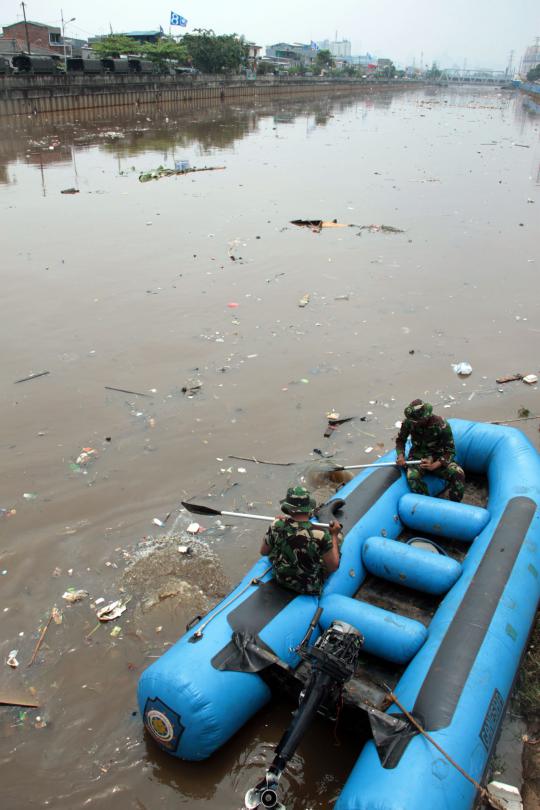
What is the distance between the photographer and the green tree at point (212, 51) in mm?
55594

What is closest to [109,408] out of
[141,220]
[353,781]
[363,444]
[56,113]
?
[363,444]

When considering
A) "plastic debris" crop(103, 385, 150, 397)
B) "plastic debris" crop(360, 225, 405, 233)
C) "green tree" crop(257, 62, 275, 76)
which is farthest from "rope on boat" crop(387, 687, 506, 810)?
"green tree" crop(257, 62, 275, 76)

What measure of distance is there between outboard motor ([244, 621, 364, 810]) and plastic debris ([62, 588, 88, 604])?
1.89m

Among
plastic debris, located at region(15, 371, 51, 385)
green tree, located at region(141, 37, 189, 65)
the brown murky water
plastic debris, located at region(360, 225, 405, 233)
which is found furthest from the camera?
green tree, located at region(141, 37, 189, 65)

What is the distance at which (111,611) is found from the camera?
13.8ft

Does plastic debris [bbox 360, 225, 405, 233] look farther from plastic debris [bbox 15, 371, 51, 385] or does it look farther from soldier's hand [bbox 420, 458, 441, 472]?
soldier's hand [bbox 420, 458, 441, 472]

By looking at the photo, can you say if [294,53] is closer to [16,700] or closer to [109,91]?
[109,91]

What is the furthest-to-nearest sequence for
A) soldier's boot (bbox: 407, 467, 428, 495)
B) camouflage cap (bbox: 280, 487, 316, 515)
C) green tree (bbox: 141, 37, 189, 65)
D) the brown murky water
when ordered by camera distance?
green tree (bbox: 141, 37, 189, 65), soldier's boot (bbox: 407, 467, 428, 495), camouflage cap (bbox: 280, 487, 316, 515), the brown murky water

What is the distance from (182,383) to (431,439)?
10.9 feet

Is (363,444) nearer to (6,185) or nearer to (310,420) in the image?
(310,420)

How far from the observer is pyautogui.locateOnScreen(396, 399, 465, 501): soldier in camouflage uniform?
4.77 metres

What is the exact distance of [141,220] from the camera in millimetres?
13609

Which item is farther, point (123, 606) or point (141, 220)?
point (141, 220)

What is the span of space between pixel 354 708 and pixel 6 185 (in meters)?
17.4
